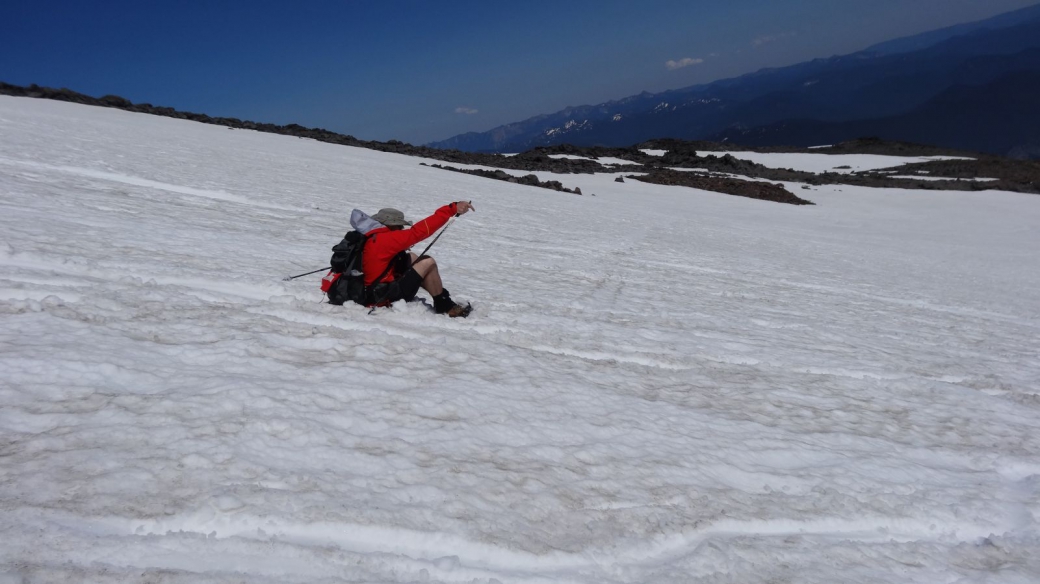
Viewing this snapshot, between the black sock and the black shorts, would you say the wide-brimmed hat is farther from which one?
the black sock

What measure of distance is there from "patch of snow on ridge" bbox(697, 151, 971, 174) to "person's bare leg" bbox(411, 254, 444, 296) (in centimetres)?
4513

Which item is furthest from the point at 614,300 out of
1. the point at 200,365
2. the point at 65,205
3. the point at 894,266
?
the point at 894,266

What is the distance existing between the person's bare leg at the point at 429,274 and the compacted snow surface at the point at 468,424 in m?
0.23

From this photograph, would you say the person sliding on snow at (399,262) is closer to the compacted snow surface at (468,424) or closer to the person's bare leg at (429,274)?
the person's bare leg at (429,274)

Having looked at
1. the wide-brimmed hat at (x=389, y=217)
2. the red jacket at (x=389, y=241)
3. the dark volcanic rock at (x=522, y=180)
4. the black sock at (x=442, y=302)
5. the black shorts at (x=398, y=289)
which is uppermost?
the dark volcanic rock at (x=522, y=180)

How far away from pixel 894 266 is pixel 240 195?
54.4ft

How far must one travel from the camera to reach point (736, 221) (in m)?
23.9

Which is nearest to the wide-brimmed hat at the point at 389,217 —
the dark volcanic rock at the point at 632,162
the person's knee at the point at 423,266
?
the person's knee at the point at 423,266

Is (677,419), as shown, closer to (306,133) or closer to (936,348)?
(936,348)

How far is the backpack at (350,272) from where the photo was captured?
6004mm

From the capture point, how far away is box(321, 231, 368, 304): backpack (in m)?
6.00

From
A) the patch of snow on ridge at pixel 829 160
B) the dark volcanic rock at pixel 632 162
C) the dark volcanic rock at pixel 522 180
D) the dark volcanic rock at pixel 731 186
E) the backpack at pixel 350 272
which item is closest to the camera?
the backpack at pixel 350 272

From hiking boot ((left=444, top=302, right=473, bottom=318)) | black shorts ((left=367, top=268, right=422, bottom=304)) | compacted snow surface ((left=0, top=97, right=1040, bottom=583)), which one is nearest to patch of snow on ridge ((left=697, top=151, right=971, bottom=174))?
compacted snow surface ((left=0, top=97, right=1040, bottom=583))

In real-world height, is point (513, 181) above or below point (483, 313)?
above
